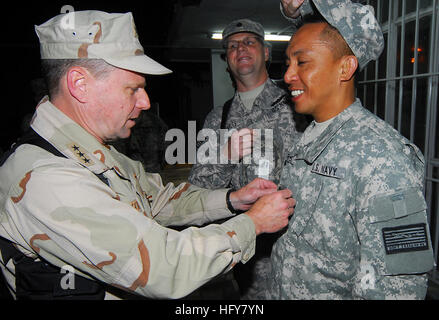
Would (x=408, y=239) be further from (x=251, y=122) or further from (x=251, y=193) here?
(x=251, y=122)

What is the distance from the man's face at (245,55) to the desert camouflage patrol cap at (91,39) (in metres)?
1.28

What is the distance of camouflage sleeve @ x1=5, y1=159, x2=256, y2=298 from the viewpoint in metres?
1.00

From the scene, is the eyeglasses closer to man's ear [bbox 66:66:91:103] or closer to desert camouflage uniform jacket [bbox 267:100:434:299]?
desert camouflage uniform jacket [bbox 267:100:434:299]

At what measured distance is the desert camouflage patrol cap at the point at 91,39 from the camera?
47.0 inches

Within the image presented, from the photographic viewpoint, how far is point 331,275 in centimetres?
130

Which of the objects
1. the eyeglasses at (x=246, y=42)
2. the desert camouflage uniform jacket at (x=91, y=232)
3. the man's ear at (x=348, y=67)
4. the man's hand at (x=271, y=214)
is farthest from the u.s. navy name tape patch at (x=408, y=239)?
the eyeglasses at (x=246, y=42)

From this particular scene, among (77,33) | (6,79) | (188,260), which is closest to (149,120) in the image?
(77,33)

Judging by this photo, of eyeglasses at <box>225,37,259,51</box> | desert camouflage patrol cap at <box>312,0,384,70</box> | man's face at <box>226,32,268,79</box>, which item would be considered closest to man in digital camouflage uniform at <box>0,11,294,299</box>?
desert camouflage patrol cap at <box>312,0,384,70</box>

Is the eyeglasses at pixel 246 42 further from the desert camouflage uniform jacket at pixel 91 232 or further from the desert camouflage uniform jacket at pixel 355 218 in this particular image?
the desert camouflage uniform jacket at pixel 91 232

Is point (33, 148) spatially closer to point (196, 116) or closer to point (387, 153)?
point (387, 153)

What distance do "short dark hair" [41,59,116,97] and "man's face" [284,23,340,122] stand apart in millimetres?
860

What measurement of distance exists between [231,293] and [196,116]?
11.4 meters

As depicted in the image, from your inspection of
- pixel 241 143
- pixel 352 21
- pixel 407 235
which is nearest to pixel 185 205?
pixel 241 143

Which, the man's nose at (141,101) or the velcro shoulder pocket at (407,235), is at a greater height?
the man's nose at (141,101)
